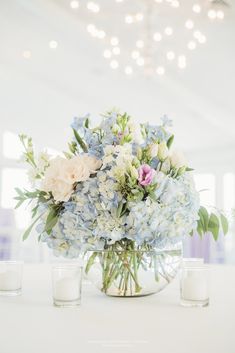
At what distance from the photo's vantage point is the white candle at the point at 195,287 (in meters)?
1.02

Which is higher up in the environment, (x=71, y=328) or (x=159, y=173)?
(x=159, y=173)

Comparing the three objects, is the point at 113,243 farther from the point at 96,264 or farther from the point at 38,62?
the point at 38,62

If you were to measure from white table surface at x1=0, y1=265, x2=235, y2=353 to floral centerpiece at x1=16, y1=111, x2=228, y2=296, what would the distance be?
8 cm

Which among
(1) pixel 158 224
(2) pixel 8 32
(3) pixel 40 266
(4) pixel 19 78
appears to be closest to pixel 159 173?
(1) pixel 158 224

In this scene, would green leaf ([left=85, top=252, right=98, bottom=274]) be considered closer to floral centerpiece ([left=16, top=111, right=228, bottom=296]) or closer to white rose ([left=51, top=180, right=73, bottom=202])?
floral centerpiece ([left=16, top=111, right=228, bottom=296])

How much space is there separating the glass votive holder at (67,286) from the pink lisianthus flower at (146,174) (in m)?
0.21

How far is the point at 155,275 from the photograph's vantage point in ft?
3.55

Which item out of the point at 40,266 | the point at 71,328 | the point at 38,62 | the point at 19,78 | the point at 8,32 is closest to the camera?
the point at 71,328

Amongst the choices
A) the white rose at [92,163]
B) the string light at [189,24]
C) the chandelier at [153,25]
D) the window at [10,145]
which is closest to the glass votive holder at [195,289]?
the white rose at [92,163]

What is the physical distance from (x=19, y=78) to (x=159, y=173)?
196 inches

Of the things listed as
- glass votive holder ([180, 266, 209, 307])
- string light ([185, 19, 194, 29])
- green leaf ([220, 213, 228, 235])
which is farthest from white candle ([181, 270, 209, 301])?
string light ([185, 19, 194, 29])

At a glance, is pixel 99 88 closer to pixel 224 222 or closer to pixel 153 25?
pixel 153 25

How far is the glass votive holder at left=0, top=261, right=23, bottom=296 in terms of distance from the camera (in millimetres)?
1143

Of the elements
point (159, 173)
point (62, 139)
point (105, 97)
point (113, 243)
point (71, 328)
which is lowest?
point (71, 328)
